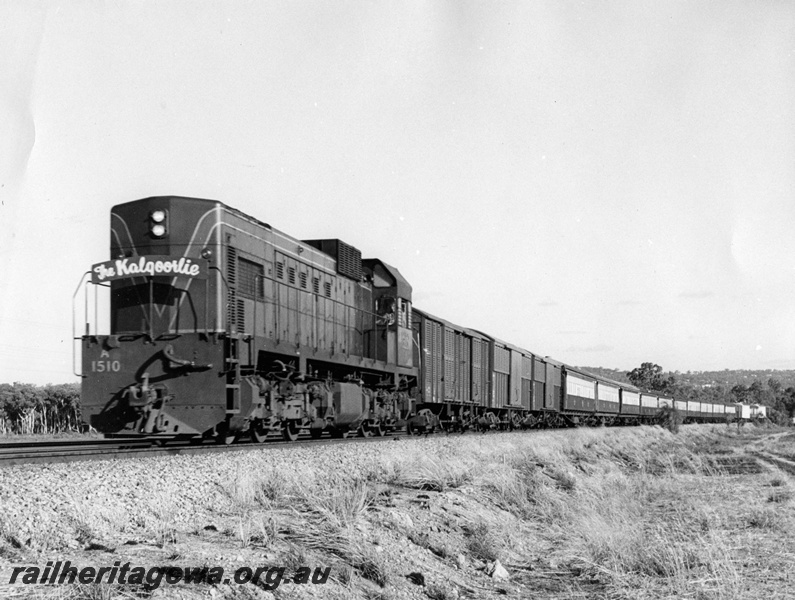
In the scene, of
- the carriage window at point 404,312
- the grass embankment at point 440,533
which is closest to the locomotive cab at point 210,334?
the grass embankment at point 440,533

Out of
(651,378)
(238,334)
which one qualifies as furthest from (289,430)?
(651,378)

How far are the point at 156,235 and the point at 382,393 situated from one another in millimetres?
7875

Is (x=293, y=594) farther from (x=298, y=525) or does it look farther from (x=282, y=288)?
(x=282, y=288)

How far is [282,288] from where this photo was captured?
50.8 ft

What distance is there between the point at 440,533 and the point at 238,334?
230 inches

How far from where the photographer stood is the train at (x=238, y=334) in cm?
1250

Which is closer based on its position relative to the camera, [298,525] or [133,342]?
[298,525]

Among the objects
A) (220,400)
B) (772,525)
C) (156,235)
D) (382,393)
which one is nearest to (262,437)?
(220,400)

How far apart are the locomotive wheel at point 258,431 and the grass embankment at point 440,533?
81.0 inches

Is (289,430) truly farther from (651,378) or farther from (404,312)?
(651,378)

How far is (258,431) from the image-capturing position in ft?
47.1

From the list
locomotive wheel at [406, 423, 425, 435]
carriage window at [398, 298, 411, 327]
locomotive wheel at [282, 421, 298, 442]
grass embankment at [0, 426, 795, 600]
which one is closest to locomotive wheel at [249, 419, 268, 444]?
locomotive wheel at [282, 421, 298, 442]

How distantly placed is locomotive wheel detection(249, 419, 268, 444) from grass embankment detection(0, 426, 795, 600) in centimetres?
206

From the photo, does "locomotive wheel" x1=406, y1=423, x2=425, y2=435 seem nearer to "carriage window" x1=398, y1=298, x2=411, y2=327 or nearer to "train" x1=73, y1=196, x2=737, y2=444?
"train" x1=73, y1=196, x2=737, y2=444
